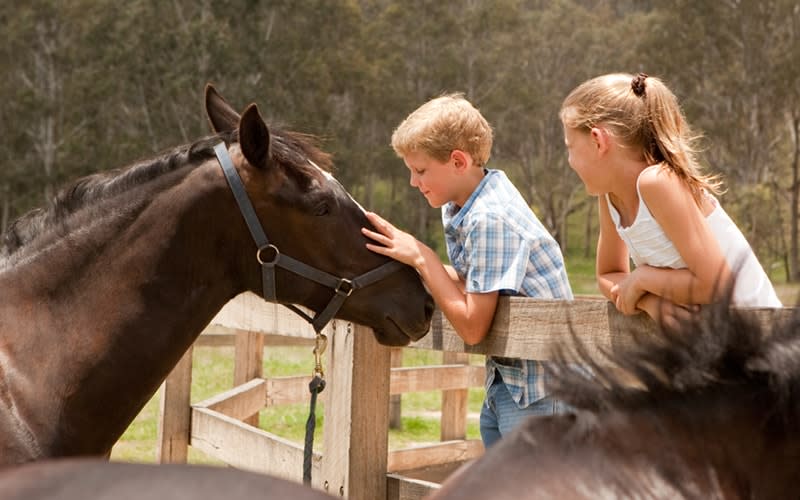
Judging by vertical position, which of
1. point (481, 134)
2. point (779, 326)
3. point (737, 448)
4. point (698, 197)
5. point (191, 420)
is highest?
point (481, 134)

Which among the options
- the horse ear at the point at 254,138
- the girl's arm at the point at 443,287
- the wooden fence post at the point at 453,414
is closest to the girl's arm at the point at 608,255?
the girl's arm at the point at 443,287

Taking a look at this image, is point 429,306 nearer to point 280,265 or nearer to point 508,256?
point 508,256

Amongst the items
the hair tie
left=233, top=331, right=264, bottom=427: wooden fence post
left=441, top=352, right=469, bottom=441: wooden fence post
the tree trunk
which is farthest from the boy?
the tree trunk

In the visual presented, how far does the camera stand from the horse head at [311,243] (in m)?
3.05

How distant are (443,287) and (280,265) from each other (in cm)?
50

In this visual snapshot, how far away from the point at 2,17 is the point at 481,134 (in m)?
35.0

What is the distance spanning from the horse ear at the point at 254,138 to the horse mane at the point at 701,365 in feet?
5.85

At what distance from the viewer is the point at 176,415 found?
512 cm

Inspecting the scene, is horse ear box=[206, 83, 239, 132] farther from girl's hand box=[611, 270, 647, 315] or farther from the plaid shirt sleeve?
girl's hand box=[611, 270, 647, 315]

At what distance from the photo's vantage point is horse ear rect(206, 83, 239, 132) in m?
3.29

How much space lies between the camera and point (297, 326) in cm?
397

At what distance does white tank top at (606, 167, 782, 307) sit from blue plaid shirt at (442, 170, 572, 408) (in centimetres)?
47

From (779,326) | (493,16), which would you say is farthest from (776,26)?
(779,326)

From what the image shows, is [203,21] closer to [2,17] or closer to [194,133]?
[194,133]
